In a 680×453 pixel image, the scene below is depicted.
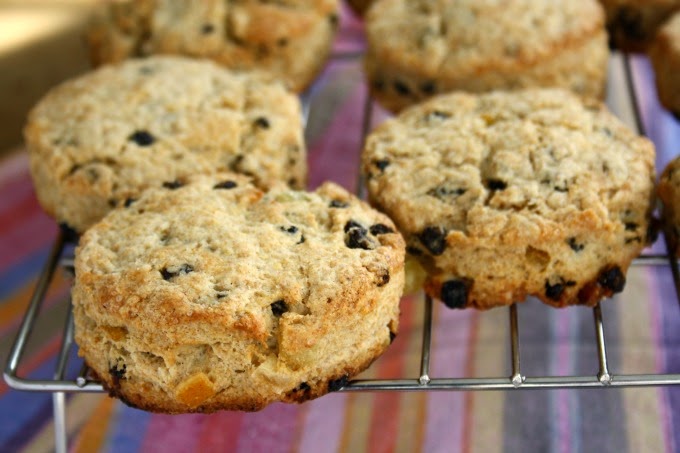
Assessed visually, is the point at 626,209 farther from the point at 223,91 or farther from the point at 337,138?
the point at 337,138

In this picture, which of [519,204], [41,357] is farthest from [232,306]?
[41,357]

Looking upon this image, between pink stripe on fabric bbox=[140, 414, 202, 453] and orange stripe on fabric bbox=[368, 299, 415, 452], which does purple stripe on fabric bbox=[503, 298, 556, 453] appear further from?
pink stripe on fabric bbox=[140, 414, 202, 453]

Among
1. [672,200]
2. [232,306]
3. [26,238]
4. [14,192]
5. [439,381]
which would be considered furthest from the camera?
[14,192]

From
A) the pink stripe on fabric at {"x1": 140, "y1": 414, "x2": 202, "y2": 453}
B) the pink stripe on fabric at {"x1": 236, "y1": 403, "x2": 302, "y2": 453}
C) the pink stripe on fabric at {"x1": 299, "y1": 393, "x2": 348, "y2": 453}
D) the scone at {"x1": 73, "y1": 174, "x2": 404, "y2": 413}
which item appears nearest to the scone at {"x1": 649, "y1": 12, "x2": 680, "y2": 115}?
the scone at {"x1": 73, "y1": 174, "x2": 404, "y2": 413}

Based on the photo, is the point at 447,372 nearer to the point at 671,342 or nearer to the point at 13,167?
the point at 671,342

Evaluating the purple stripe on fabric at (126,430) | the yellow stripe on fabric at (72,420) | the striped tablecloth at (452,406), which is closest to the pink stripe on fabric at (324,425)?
the striped tablecloth at (452,406)
